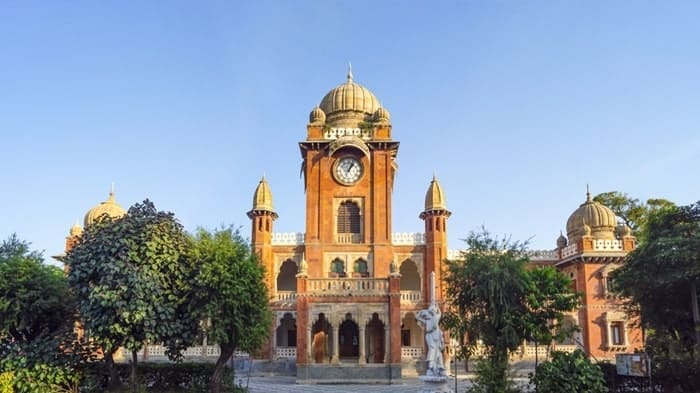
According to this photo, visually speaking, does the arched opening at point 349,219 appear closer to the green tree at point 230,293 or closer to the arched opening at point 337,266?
the arched opening at point 337,266

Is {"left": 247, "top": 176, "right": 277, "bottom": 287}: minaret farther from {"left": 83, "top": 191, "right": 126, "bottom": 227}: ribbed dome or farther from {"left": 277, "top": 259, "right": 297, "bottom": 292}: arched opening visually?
{"left": 83, "top": 191, "right": 126, "bottom": 227}: ribbed dome

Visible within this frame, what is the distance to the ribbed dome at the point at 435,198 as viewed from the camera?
39.7m

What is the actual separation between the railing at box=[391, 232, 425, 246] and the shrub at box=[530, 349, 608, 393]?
2130 centimetres

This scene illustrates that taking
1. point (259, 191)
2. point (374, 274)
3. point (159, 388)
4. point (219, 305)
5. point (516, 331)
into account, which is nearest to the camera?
point (219, 305)

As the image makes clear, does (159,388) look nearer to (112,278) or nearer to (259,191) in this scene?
(112,278)

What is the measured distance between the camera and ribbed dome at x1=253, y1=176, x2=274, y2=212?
4016 centimetres

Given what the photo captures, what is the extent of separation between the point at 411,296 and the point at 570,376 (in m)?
20.0

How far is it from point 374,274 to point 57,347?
21241 millimetres

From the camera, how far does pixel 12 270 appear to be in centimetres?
2086

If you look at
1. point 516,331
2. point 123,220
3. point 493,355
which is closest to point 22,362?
point 123,220

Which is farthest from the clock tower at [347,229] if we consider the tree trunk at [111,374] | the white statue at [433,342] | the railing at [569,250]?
the tree trunk at [111,374]

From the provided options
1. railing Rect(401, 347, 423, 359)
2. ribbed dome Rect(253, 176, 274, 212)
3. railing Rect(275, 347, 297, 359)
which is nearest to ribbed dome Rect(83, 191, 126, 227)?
ribbed dome Rect(253, 176, 274, 212)

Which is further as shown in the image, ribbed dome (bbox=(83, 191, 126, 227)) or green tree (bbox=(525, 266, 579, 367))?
ribbed dome (bbox=(83, 191, 126, 227))

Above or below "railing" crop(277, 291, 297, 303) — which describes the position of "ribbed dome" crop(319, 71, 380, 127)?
above
